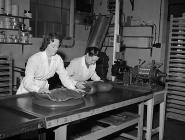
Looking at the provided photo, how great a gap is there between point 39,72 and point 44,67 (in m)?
0.08

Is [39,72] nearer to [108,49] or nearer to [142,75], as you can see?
[142,75]

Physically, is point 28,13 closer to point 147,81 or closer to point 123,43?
point 123,43

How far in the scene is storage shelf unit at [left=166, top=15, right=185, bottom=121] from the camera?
448 centimetres

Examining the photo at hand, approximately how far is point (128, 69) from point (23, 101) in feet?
5.51

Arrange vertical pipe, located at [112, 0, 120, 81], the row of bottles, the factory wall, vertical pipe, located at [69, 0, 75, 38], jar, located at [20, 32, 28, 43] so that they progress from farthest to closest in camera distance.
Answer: vertical pipe, located at [69, 0, 75, 38], the factory wall, jar, located at [20, 32, 28, 43], the row of bottles, vertical pipe, located at [112, 0, 120, 81]

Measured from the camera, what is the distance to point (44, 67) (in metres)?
2.68

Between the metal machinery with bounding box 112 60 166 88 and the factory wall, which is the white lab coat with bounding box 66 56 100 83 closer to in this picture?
the metal machinery with bounding box 112 60 166 88

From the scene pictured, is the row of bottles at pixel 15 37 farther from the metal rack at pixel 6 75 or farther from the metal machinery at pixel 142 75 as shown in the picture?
the metal machinery at pixel 142 75

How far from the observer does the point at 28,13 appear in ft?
16.4

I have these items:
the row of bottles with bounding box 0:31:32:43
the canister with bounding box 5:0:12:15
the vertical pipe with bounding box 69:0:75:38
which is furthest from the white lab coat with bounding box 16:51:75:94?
the vertical pipe with bounding box 69:0:75:38

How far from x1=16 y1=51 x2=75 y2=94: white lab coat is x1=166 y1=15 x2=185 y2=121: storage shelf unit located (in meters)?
2.54

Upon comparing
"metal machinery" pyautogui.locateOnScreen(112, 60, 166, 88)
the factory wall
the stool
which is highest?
the factory wall

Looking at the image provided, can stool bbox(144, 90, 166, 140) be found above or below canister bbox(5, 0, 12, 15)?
below

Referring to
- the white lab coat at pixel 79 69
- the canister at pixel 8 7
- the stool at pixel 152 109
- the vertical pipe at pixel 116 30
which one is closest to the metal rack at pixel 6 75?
the canister at pixel 8 7
